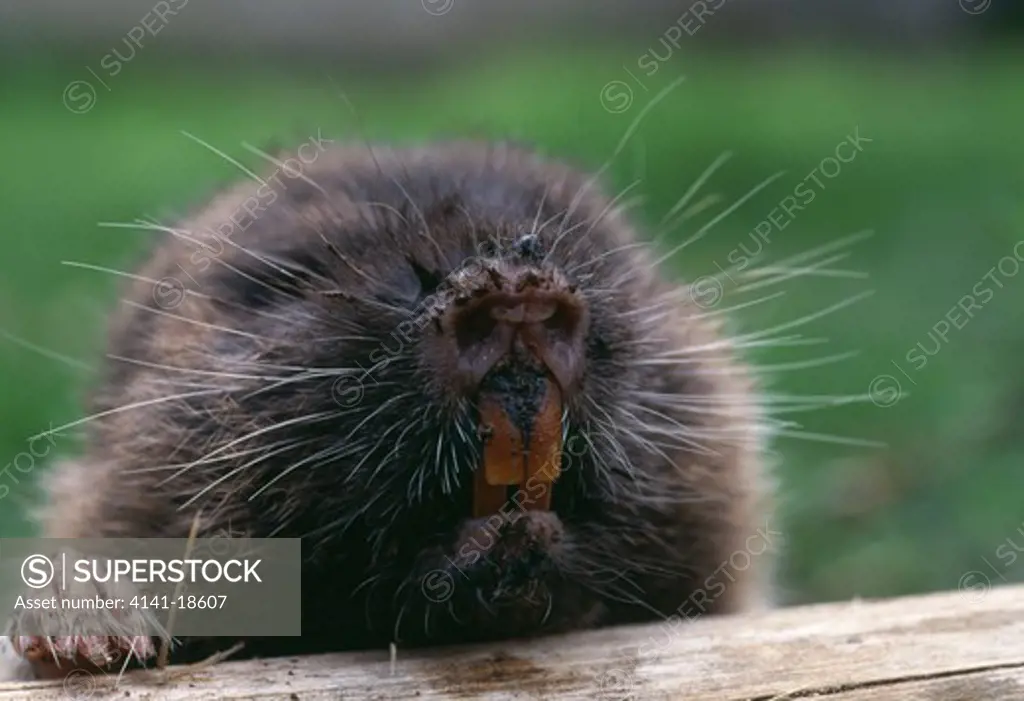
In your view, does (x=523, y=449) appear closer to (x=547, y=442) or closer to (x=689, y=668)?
(x=547, y=442)

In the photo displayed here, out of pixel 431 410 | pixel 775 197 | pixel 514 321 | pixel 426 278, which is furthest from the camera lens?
pixel 775 197

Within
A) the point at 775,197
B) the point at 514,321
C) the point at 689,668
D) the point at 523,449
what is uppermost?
the point at 775,197

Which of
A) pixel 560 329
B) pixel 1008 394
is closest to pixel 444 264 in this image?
pixel 560 329

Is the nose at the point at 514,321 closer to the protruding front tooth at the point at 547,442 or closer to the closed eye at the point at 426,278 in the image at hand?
the protruding front tooth at the point at 547,442

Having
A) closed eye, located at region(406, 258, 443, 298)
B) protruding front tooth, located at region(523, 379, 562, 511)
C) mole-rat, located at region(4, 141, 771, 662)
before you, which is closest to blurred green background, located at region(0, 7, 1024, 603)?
mole-rat, located at region(4, 141, 771, 662)

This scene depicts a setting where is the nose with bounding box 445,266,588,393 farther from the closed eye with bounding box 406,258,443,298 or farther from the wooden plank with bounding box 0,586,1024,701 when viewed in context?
the wooden plank with bounding box 0,586,1024,701

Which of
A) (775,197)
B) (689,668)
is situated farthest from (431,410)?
(775,197)
